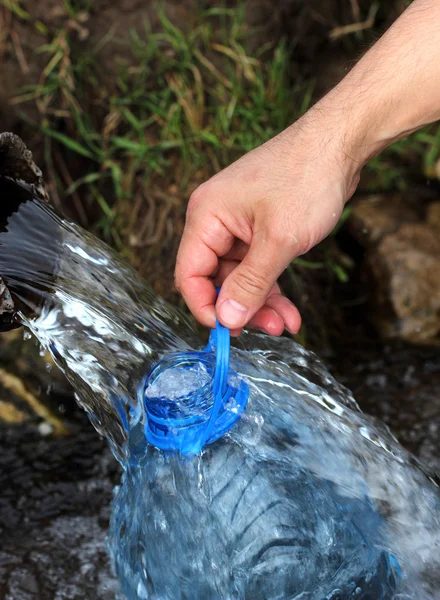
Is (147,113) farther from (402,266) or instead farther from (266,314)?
(266,314)

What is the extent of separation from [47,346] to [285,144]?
69 centimetres

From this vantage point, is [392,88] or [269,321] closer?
[392,88]

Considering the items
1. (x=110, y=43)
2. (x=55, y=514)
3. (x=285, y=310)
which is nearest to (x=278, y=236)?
(x=285, y=310)

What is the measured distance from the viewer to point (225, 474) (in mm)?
1530

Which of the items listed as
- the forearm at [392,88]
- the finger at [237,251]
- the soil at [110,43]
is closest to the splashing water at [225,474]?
the finger at [237,251]

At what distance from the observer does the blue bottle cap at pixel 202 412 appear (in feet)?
4.66

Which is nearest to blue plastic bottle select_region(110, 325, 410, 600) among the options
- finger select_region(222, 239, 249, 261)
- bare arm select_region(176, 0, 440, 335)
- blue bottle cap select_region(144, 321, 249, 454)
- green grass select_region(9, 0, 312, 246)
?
blue bottle cap select_region(144, 321, 249, 454)

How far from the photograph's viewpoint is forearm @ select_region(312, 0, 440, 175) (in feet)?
5.14

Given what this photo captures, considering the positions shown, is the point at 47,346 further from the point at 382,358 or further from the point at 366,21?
the point at 366,21

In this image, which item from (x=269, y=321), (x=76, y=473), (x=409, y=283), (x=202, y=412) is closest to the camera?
(x=202, y=412)

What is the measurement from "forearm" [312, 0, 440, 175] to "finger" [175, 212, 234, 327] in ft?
1.09

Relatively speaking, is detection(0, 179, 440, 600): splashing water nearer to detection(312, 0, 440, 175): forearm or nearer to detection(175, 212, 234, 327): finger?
detection(175, 212, 234, 327): finger

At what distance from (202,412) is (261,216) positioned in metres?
0.42

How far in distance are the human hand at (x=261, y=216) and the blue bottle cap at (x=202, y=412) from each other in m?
0.11
